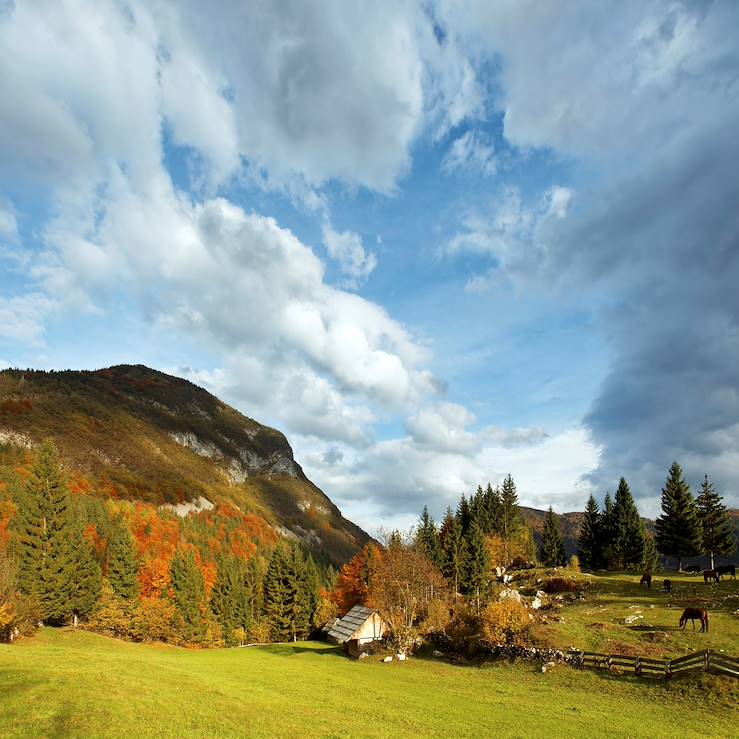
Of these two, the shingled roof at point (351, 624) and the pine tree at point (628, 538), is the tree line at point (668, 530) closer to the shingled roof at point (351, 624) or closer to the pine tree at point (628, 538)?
the pine tree at point (628, 538)

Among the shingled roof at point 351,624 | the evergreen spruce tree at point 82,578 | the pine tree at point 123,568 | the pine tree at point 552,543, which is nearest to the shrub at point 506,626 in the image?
the shingled roof at point 351,624

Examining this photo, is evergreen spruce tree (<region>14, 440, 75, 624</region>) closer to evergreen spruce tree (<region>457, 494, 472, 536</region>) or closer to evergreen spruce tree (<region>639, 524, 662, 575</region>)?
evergreen spruce tree (<region>457, 494, 472, 536</region>)

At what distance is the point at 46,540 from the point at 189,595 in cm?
2727

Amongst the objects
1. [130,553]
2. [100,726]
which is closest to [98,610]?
[130,553]

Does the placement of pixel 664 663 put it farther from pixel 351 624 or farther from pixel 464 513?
pixel 464 513

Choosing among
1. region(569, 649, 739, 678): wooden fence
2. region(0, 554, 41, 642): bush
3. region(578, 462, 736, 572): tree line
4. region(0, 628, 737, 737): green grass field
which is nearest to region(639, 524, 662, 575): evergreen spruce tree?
region(578, 462, 736, 572): tree line

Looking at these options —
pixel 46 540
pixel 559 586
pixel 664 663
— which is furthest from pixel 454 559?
pixel 46 540

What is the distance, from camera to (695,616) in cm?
4119

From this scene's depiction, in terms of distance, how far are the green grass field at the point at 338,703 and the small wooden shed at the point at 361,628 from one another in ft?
56.2

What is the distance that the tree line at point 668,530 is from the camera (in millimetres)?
82312

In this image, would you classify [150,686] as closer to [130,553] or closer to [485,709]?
[485,709]

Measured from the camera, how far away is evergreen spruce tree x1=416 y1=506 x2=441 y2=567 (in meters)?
91.7

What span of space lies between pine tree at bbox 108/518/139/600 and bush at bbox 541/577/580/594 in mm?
69022

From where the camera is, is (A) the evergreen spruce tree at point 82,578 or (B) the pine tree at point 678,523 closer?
(A) the evergreen spruce tree at point 82,578
